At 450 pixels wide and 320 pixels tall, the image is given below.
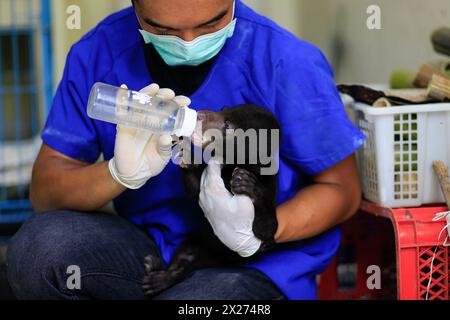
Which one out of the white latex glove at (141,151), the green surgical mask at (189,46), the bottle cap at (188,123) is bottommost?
the white latex glove at (141,151)

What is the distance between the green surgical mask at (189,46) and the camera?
1274 mm

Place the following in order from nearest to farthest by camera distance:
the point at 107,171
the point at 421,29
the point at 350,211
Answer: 1. the point at 107,171
2. the point at 350,211
3. the point at 421,29

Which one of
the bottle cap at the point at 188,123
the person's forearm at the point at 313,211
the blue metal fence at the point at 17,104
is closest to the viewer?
the bottle cap at the point at 188,123

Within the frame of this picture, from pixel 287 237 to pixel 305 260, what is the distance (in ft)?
0.36

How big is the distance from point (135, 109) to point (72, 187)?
260 millimetres

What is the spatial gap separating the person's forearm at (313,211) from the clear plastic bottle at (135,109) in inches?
10.6

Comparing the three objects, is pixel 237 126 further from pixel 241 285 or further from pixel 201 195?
pixel 241 285

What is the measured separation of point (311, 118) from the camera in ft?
4.54

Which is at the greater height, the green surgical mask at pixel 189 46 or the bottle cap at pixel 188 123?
the green surgical mask at pixel 189 46

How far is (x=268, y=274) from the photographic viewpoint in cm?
138

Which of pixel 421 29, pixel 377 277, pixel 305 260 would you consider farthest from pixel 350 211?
pixel 421 29

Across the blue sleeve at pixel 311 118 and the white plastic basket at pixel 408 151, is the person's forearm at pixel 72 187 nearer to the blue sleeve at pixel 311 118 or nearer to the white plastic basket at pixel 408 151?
the blue sleeve at pixel 311 118

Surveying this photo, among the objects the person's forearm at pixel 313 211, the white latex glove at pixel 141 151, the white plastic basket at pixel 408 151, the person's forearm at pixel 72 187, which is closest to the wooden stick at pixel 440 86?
the white plastic basket at pixel 408 151

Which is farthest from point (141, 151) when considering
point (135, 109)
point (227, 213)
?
point (227, 213)
